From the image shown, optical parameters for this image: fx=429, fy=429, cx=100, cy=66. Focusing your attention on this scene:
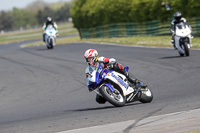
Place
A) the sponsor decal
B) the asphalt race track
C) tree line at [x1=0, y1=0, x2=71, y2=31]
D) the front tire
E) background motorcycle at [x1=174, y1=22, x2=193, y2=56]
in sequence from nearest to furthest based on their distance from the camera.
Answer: the asphalt race track → the front tire → the sponsor decal → background motorcycle at [x1=174, y1=22, x2=193, y2=56] → tree line at [x1=0, y1=0, x2=71, y2=31]

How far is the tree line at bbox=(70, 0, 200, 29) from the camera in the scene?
28.1 metres

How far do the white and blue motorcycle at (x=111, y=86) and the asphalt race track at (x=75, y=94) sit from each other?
19 cm

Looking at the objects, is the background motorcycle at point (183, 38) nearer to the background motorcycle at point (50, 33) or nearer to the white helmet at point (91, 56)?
the white helmet at point (91, 56)

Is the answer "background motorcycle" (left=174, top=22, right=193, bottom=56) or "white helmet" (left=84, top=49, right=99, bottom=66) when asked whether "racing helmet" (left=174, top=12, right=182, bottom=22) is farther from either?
"white helmet" (left=84, top=49, right=99, bottom=66)

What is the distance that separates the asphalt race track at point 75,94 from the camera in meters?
7.23

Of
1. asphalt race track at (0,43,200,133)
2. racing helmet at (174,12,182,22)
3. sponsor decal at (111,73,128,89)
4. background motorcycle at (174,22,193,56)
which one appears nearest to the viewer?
asphalt race track at (0,43,200,133)

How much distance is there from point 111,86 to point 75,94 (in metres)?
3.14

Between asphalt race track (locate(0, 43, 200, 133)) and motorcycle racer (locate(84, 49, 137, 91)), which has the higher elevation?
motorcycle racer (locate(84, 49, 137, 91))

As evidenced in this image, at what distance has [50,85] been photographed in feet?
44.3

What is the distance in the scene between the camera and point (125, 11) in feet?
118

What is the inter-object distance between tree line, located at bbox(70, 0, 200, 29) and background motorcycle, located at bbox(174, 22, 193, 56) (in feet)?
33.7

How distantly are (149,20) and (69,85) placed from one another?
21347mm

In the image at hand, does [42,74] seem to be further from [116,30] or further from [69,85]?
[116,30]

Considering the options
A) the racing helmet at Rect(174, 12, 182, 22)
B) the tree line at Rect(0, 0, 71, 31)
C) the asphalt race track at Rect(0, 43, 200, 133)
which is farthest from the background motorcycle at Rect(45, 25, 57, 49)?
the tree line at Rect(0, 0, 71, 31)
